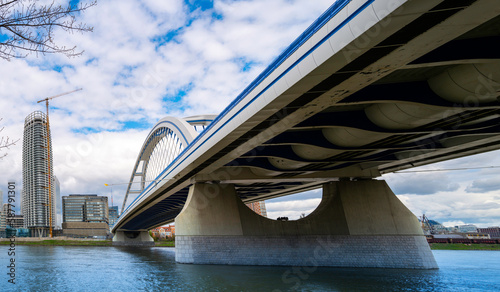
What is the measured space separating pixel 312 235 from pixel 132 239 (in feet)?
276

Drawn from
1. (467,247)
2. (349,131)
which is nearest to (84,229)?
(467,247)

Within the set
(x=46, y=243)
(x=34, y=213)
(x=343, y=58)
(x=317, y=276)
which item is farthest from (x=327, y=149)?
(x=34, y=213)

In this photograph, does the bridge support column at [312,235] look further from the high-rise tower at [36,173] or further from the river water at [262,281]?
the high-rise tower at [36,173]

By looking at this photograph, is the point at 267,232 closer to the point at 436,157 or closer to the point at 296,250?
the point at 296,250

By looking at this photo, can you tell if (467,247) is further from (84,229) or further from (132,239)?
(84,229)

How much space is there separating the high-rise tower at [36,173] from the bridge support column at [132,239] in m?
45.9

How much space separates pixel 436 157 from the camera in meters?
29.7

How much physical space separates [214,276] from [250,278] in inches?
87.0

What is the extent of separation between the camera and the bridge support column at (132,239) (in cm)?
9600

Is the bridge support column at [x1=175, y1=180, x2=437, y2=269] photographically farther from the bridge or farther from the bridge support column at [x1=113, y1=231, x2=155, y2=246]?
the bridge support column at [x1=113, y1=231, x2=155, y2=246]

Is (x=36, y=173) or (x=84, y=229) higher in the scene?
(x=36, y=173)

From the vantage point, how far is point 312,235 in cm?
2861

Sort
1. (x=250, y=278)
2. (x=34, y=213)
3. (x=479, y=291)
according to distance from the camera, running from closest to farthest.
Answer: (x=479, y=291) < (x=250, y=278) < (x=34, y=213)

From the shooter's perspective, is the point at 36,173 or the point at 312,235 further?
the point at 36,173
